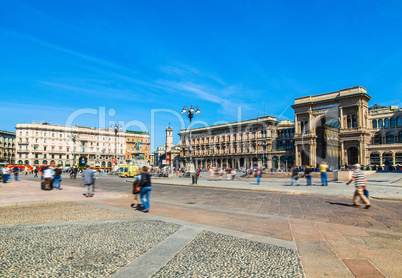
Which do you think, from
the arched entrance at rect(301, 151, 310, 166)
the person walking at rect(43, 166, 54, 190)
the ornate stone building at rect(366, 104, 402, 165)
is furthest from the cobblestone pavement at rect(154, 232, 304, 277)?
the arched entrance at rect(301, 151, 310, 166)

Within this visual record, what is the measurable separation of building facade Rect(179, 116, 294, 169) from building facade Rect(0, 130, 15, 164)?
6626 cm

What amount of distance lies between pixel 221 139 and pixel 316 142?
34978 millimetres

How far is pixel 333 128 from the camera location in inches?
2345

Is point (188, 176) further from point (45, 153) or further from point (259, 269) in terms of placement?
point (45, 153)

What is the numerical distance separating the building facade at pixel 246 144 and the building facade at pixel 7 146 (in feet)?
217

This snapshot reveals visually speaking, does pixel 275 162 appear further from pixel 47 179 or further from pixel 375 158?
pixel 47 179

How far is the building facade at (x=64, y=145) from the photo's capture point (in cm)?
8244

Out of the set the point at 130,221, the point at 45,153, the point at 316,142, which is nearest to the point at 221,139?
the point at 316,142

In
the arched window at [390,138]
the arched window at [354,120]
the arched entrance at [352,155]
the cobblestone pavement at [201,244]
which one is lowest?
the cobblestone pavement at [201,244]

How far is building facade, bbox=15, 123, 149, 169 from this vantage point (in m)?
82.4

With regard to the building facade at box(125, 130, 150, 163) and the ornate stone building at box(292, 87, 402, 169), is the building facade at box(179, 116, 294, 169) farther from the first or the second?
the building facade at box(125, 130, 150, 163)

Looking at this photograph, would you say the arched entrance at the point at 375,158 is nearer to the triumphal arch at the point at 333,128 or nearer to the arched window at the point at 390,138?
the triumphal arch at the point at 333,128

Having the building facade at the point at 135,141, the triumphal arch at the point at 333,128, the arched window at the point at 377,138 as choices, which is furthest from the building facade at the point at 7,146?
the arched window at the point at 377,138

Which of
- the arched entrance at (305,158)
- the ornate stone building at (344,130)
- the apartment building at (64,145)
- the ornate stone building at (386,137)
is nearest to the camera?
the ornate stone building at (344,130)
